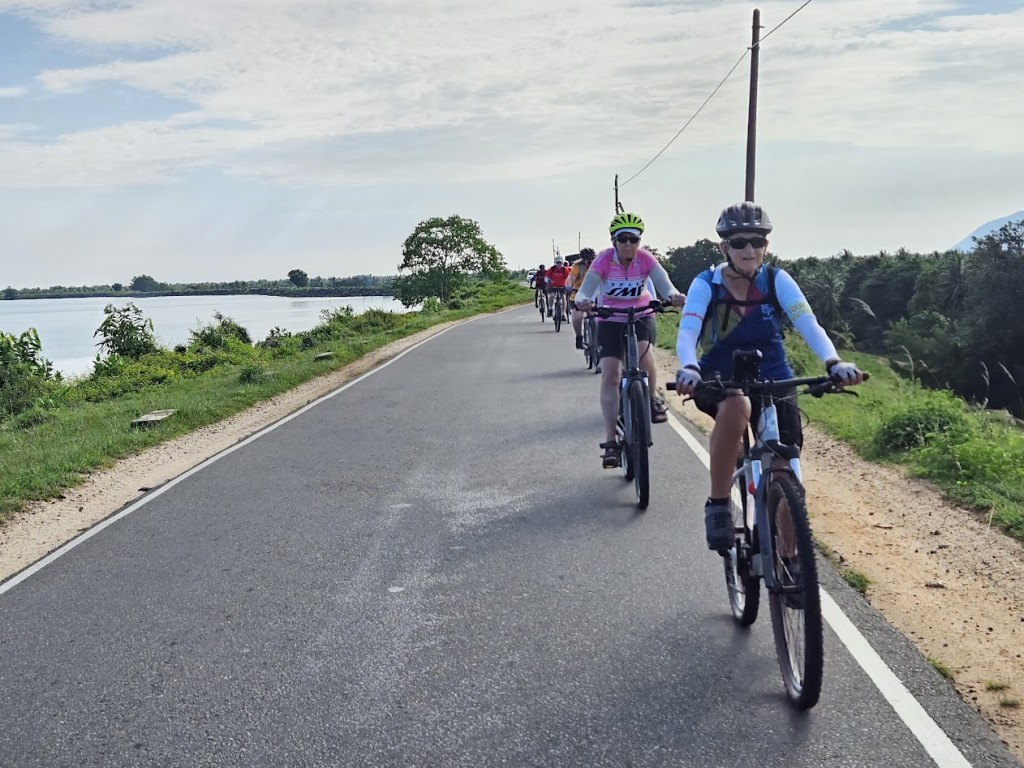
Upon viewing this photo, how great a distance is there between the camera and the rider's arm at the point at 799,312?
4.43 m

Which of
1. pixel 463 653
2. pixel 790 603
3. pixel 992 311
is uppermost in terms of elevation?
pixel 790 603

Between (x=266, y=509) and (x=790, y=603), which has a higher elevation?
(x=790, y=603)

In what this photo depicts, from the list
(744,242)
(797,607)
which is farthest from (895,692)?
(744,242)

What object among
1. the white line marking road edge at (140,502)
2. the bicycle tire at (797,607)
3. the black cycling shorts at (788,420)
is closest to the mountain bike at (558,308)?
the white line marking road edge at (140,502)

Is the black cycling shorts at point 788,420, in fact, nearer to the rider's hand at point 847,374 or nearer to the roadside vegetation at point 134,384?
the rider's hand at point 847,374

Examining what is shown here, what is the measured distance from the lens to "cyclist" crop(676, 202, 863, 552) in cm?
441

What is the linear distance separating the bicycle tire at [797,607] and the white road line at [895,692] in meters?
0.37

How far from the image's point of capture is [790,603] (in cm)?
377

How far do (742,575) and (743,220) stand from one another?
1695 millimetres

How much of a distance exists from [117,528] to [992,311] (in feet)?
174

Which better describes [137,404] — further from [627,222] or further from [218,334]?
[218,334]

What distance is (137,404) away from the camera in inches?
633

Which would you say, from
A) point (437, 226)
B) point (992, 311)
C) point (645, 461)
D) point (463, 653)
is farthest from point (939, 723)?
point (437, 226)

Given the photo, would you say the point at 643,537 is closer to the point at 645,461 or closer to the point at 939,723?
the point at 645,461
